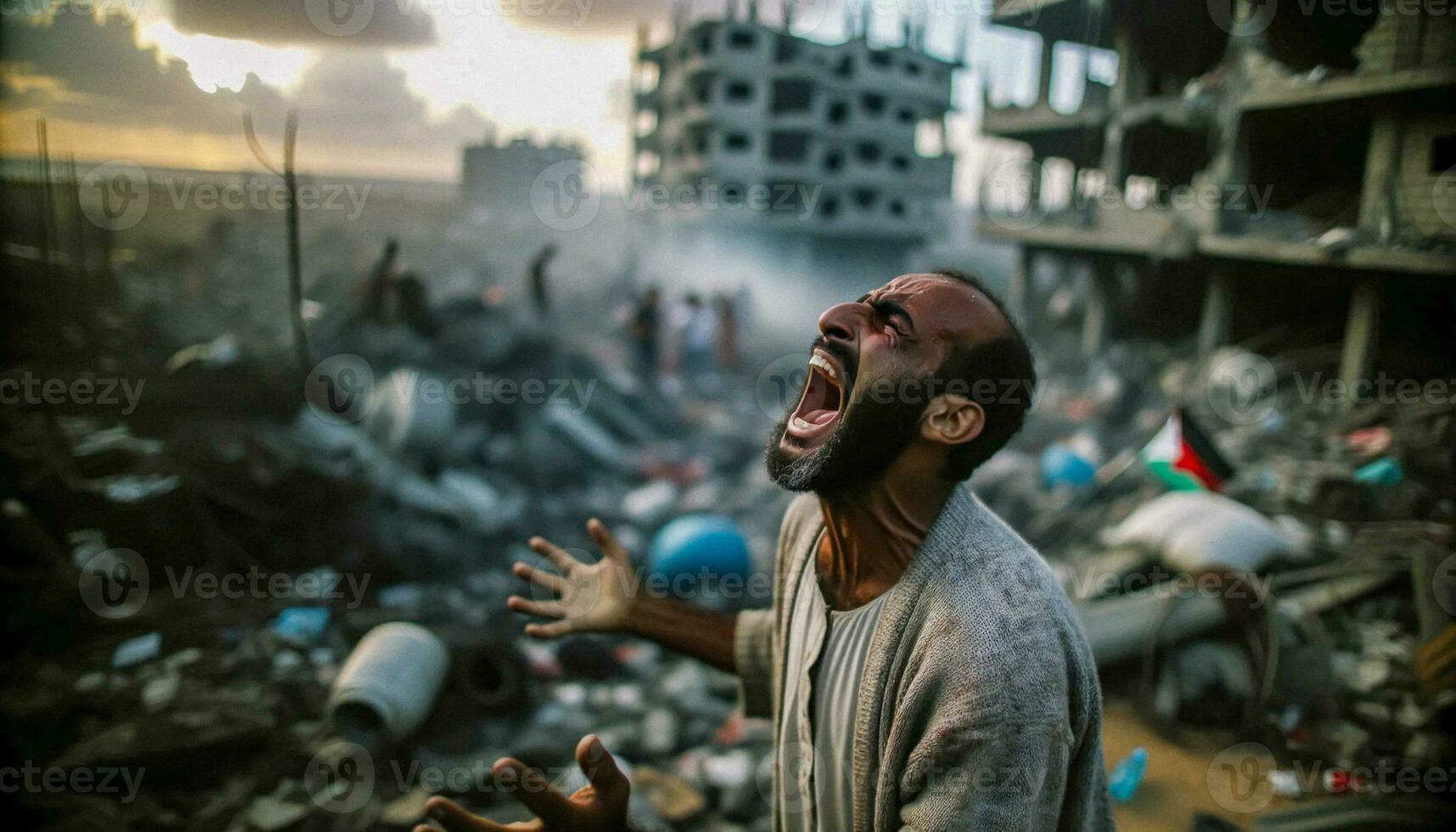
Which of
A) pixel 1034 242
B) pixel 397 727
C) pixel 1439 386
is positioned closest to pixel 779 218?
pixel 1034 242

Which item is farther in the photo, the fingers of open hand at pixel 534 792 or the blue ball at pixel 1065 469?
the blue ball at pixel 1065 469

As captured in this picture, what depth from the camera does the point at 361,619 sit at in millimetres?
5215

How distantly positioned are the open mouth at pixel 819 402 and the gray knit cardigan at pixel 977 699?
11.8 inches

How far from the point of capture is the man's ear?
1591 millimetres

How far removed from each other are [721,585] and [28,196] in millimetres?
5320

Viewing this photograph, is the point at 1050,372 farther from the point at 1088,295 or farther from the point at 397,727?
the point at 397,727

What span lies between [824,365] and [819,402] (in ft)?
0.48

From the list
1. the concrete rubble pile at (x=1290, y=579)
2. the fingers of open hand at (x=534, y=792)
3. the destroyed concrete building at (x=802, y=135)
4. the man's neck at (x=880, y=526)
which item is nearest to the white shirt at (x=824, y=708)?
the man's neck at (x=880, y=526)

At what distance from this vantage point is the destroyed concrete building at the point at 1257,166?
731 cm

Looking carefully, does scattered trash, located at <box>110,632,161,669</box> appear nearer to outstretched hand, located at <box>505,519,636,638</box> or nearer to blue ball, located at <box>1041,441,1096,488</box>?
outstretched hand, located at <box>505,519,636,638</box>

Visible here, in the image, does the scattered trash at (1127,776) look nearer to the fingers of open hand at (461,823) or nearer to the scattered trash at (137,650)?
the fingers of open hand at (461,823)

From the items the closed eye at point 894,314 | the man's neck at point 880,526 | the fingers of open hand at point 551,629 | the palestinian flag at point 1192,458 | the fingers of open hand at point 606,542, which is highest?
the closed eye at point 894,314

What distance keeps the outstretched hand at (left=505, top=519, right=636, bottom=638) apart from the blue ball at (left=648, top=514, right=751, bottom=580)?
150 inches

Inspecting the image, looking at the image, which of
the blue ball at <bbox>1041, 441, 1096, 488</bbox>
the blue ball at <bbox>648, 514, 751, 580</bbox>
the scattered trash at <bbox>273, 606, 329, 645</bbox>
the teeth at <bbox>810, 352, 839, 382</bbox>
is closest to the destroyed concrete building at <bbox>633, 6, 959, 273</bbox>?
the blue ball at <bbox>1041, 441, 1096, 488</bbox>
